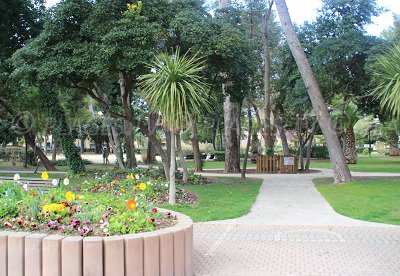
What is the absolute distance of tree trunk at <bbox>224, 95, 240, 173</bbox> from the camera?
25594 mm

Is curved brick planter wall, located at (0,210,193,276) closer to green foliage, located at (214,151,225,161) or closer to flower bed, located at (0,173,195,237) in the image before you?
flower bed, located at (0,173,195,237)

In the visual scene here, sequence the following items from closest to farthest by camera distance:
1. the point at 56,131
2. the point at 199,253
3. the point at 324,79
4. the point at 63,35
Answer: the point at 199,253, the point at 63,35, the point at 324,79, the point at 56,131

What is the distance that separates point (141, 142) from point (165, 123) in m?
50.4

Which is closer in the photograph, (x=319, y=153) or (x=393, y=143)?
(x=319, y=153)

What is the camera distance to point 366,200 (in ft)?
41.1

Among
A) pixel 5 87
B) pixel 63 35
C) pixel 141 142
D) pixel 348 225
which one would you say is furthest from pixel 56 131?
pixel 141 142

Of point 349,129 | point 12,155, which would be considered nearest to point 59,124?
point 12,155

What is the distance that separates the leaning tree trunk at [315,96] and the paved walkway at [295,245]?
237 inches

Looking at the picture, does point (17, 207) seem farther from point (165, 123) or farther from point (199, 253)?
point (165, 123)

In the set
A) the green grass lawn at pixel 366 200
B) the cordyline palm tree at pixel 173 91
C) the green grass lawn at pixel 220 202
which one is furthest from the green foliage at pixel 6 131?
the cordyline palm tree at pixel 173 91

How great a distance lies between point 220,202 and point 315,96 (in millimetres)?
6533

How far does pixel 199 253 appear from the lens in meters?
7.07

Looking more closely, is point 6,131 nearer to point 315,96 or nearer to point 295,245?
point 315,96

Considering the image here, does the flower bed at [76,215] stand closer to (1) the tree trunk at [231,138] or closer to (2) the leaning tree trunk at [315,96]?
(2) the leaning tree trunk at [315,96]
